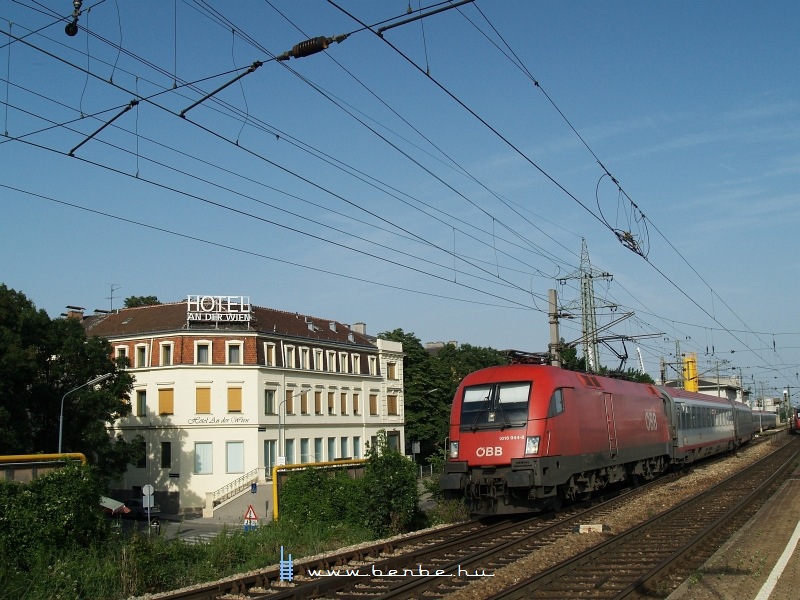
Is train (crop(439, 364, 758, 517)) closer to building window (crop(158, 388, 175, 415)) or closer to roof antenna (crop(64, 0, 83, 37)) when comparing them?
roof antenna (crop(64, 0, 83, 37))

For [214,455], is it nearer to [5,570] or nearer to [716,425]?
[716,425]

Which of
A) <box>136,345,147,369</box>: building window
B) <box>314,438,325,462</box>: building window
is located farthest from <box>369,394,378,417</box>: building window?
<box>136,345,147,369</box>: building window

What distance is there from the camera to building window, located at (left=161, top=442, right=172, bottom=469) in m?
53.3

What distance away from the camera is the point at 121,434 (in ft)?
182

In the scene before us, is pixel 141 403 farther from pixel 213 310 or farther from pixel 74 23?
pixel 74 23

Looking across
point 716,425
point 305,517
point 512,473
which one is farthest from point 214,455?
point 512,473

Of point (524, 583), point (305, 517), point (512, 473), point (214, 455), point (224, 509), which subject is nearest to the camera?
point (524, 583)

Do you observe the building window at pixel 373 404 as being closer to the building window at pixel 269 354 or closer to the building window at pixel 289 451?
the building window at pixel 289 451

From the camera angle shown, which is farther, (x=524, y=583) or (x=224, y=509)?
(x=224, y=509)

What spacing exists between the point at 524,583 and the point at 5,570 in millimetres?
7574

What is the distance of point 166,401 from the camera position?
2117 inches

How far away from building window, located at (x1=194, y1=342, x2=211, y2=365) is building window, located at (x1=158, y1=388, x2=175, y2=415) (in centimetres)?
275

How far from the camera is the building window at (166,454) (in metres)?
53.3

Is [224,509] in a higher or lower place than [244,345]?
lower
